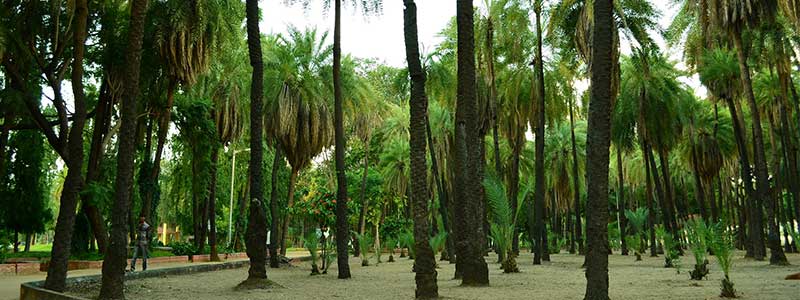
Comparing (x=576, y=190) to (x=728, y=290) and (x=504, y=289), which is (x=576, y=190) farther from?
(x=728, y=290)

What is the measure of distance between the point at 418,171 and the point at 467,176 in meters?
2.46

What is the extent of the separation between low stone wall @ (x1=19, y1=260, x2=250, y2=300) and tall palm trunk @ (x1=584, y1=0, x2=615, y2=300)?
769 cm

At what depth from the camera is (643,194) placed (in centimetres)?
6106

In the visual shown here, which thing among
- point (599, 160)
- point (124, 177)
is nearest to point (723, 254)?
point (599, 160)

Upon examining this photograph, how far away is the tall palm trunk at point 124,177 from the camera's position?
10797mm

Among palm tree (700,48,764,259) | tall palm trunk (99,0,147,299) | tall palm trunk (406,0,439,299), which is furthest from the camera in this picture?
palm tree (700,48,764,259)

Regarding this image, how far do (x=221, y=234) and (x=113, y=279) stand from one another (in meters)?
44.4

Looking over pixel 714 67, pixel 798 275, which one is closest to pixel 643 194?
pixel 714 67

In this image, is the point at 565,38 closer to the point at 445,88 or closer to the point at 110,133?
the point at 445,88

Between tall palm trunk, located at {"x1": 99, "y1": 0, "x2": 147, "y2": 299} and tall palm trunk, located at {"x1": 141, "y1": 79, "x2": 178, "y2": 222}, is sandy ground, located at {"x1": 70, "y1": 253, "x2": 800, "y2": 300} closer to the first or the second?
tall palm trunk, located at {"x1": 99, "y1": 0, "x2": 147, "y2": 299}

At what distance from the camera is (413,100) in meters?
12.0

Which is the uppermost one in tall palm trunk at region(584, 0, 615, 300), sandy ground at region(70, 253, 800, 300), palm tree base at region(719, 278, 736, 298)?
tall palm trunk at region(584, 0, 615, 300)

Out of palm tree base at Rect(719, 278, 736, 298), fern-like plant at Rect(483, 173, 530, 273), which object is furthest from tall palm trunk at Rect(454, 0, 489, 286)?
palm tree base at Rect(719, 278, 736, 298)

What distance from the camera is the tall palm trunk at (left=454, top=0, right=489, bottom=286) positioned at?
43.6ft
